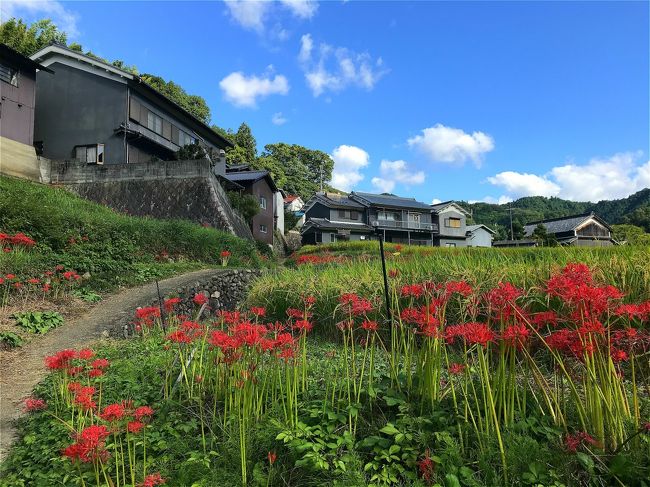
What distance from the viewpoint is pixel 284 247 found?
3588cm

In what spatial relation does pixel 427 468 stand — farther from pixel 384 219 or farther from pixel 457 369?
pixel 384 219

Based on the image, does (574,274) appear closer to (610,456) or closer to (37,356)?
(610,456)

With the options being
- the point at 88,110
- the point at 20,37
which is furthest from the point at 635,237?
the point at 20,37

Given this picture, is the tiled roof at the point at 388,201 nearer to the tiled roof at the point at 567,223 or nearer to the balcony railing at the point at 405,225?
the balcony railing at the point at 405,225

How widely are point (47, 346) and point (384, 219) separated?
A: 40.6 m

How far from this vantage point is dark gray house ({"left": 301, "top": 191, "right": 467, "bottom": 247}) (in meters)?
40.2

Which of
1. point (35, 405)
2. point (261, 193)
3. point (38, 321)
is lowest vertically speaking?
point (35, 405)

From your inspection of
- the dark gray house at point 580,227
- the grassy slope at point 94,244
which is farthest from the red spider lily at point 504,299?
the dark gray house at point 580,227

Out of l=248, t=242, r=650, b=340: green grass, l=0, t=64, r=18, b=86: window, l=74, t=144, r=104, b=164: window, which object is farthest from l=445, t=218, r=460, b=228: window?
l=248, t=242, r=650, b=340: green grass

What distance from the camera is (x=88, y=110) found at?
20734 mm

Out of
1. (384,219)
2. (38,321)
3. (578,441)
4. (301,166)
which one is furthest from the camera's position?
(301,166)

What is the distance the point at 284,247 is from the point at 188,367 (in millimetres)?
33009

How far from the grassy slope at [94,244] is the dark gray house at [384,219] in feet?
88.8

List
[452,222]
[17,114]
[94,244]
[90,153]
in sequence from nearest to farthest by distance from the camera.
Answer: [94,244] → [17,114] → [90,153] → [452,222]
